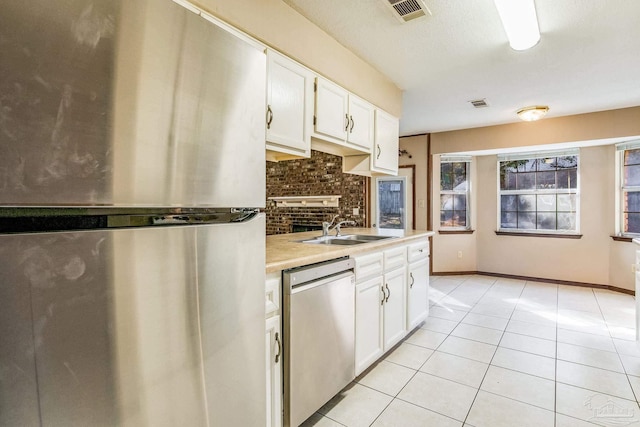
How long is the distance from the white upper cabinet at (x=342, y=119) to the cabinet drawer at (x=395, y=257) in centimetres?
91

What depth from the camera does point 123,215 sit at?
720 millimetres

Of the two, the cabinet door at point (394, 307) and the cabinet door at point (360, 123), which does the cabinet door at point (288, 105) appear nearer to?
the cabinet door at point (360, 123)

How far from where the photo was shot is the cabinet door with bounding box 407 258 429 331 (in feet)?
9.55

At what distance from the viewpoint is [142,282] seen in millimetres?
729

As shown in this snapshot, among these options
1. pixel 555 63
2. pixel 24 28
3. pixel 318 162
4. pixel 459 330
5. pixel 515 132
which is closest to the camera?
pixel 24 28

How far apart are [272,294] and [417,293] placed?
6.35 ft

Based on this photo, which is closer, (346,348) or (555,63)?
(346,348)

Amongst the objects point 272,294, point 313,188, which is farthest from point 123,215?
point 313,188

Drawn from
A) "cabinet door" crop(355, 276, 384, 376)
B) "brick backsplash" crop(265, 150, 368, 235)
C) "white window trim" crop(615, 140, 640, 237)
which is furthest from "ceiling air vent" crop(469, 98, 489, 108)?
"cabinet door" crop(355, 276, 384, 376)

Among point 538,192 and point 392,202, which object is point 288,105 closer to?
point 392,202

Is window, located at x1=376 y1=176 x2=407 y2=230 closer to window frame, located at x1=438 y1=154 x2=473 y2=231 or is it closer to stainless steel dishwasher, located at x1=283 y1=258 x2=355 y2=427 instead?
window frame, located at x1=438 y1=154 x2=473 y2=231

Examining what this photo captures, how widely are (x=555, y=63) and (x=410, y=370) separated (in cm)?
282

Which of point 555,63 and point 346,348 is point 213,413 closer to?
point 346,348

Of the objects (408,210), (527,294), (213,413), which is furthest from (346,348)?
(408,210)
